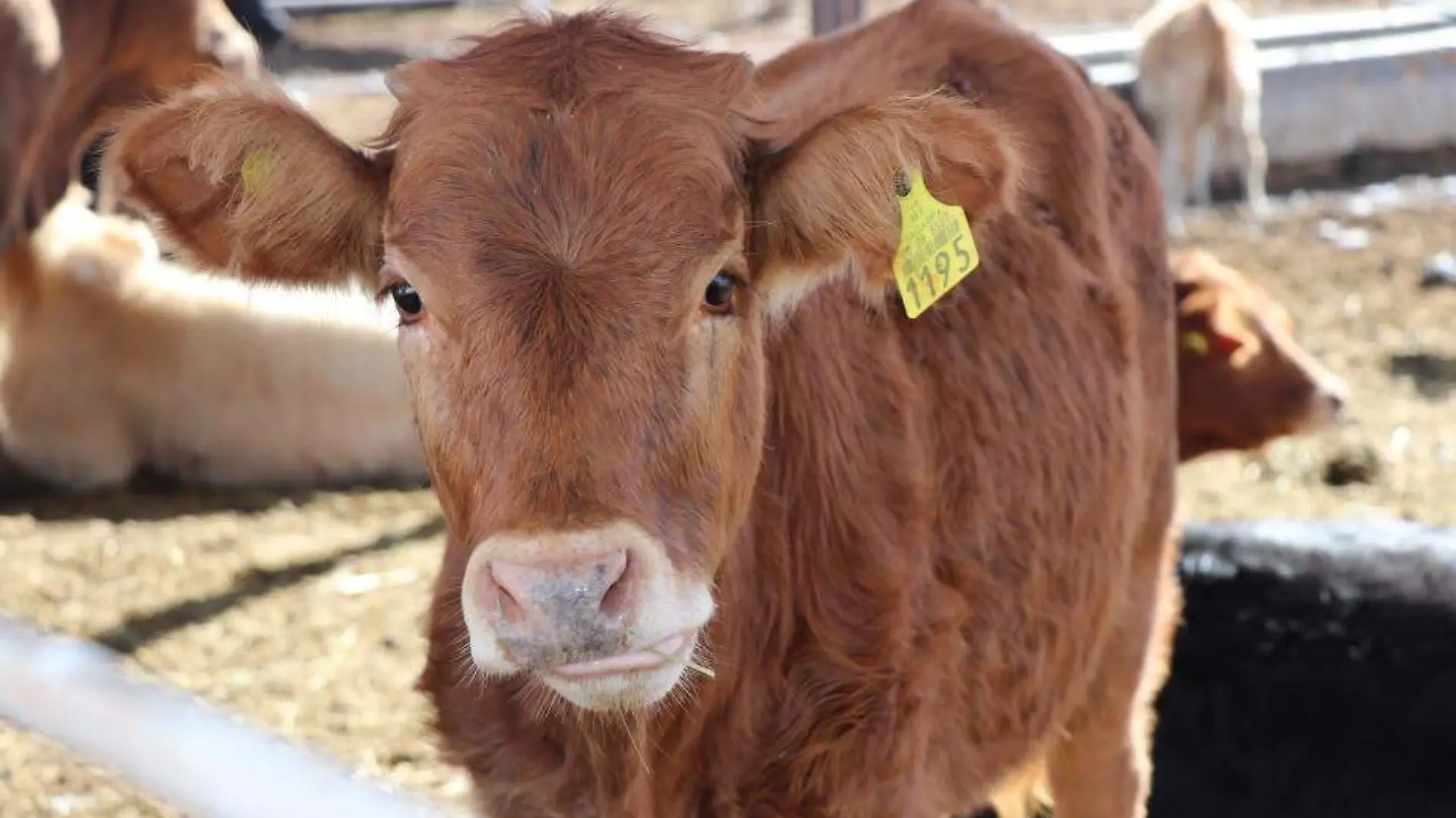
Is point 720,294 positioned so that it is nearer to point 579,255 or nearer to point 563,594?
point 579,255

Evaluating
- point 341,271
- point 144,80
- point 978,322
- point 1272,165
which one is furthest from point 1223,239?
point 341,271

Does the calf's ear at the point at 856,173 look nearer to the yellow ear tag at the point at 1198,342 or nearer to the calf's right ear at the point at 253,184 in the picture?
the calf's right ear at the point at 253,184

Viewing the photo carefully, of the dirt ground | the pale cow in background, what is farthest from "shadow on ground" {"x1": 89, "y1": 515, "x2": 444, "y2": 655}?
the pale cow in background

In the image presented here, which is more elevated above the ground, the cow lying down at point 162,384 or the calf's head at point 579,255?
the calf's head at point 579,255

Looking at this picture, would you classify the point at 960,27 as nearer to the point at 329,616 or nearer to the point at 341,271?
the point at 341,271

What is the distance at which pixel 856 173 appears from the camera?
7.87ft

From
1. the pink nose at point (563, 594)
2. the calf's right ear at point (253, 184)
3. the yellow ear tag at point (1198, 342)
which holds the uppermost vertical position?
the calf's right ear at point (253, 184)

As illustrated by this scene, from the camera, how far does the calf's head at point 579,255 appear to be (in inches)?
78.7

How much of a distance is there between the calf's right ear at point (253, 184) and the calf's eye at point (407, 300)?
213 millimetres

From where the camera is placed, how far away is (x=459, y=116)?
232 cm

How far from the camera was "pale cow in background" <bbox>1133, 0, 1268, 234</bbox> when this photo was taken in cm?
958

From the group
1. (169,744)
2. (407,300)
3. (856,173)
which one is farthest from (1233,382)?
(169,744)

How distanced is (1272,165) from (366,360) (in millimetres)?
6225

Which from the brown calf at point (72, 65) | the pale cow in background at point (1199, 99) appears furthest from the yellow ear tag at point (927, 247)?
the pale cow in background at point (1199, 99)
